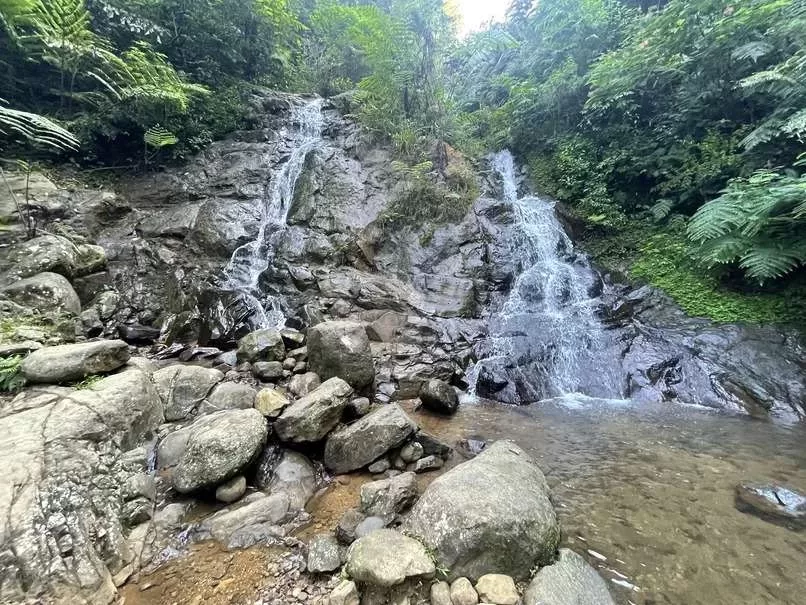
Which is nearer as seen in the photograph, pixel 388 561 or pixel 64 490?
pixel 388 561

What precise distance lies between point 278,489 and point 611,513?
3.18 meters

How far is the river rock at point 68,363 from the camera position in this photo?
3.44m

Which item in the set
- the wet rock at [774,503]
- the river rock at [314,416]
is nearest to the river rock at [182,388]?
the river rock at [314,416]

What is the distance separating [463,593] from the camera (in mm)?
2320

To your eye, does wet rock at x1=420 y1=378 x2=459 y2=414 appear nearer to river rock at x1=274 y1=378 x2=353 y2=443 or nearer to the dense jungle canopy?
river rock at x1=274 y1=378 x2=353 y2=443

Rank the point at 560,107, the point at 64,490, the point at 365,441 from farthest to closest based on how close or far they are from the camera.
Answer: the point at 560,107
the point at 365,441
the point at 64,490

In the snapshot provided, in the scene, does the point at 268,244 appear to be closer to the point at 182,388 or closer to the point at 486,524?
the point at 182,388

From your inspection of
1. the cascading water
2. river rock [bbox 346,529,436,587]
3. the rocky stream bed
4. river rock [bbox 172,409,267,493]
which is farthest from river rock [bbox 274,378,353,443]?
the cascading water

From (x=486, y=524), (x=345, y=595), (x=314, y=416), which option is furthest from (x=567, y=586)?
(x=314, y=416)

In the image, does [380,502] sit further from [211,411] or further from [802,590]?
[802,590]

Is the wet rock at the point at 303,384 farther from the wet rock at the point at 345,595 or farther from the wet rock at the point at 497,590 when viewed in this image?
the wet rock at the point at 497,590

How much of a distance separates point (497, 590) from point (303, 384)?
3.75m

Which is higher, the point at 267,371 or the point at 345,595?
the point at 267,371

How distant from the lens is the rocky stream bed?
2.53m
